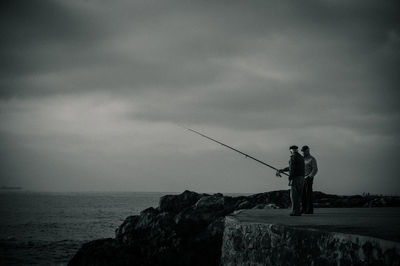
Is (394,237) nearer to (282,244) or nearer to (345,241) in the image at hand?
(345,241)

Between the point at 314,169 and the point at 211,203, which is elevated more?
the point at 314,169

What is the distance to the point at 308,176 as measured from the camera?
23.2ft

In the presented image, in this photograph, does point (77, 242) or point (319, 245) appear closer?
point (319, 245)

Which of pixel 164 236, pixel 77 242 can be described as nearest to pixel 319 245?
pixel 164 236

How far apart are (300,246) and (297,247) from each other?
2.0 inches

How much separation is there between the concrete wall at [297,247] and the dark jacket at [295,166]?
161cm

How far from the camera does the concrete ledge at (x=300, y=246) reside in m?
2.86

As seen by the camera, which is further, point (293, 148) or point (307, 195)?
point (307, 195)

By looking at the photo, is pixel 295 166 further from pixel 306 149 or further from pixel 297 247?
pixel 297 247

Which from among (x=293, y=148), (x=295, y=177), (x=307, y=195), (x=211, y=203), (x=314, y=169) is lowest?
(x=211, y=203)

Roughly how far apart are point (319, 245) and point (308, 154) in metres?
3.99

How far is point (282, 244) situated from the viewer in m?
4.02

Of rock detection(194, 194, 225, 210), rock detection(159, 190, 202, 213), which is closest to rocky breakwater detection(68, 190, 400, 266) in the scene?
rock detection(194, 194, 225, 210)

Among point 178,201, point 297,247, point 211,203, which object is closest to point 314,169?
point 297,247
